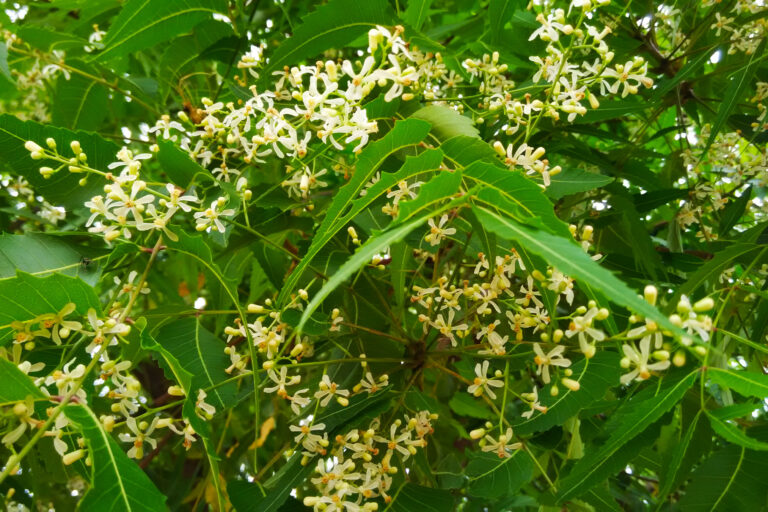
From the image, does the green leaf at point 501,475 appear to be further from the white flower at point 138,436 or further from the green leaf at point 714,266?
the white flower at point 138,436

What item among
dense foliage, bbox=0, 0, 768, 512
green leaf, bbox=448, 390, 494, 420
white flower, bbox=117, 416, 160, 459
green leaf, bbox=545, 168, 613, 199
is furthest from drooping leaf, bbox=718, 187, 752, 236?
white flower, bbox=117, 416, 160, 459

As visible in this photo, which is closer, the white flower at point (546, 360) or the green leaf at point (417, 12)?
the white flower at point (546, 360)

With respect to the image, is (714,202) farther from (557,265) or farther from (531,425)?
(557,265)

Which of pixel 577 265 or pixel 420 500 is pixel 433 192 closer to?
pixel 577 265

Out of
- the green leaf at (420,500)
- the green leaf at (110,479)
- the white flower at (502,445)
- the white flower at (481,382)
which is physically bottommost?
the green leaf at (420,500)

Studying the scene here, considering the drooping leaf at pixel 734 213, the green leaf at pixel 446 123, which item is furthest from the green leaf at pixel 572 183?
the drooping leaf at pixel 734 213

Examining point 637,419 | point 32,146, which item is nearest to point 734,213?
point 637,419
